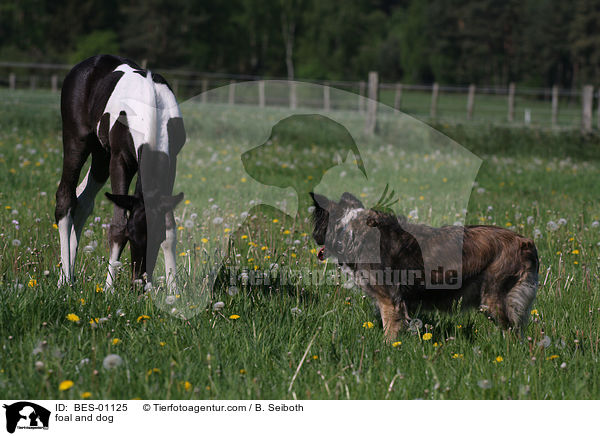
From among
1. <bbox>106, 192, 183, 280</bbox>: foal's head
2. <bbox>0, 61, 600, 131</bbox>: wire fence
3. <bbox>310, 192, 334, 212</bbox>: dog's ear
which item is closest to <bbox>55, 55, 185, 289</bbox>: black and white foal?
<bbox>106, 192, 183, 280</bbox>: foal's head

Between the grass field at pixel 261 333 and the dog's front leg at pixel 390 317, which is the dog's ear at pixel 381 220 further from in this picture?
the grass field at pixel 261 333

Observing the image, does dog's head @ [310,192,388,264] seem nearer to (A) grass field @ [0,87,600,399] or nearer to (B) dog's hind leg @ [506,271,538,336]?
(A) grass field @ [0,87,600,399]

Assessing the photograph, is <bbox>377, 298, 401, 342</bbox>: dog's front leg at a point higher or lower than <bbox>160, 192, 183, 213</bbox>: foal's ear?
lower

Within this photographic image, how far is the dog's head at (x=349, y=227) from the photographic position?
4426 millimetres

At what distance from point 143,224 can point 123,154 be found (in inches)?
39.1

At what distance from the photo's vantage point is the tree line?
2798 inches

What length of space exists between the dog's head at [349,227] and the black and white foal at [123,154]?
3.54 ft

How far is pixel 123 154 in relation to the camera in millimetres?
4848

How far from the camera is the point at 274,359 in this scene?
3.80 meters

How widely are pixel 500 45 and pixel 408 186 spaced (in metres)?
94.1

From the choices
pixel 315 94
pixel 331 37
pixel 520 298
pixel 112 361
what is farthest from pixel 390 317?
pixel 331 37

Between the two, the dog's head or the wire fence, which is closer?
the dog's head

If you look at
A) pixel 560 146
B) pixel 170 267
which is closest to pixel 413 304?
pixel 170 267

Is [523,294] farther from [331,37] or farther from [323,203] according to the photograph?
[331,37]
